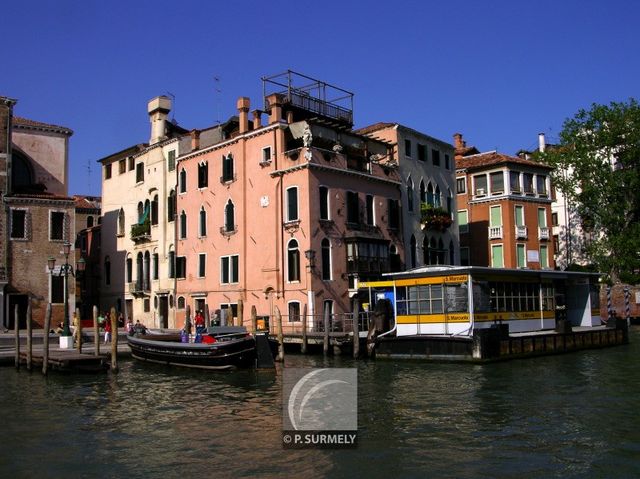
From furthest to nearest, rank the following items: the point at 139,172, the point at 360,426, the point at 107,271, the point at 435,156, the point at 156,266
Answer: the point at 107,271 → the point at 139,172 → the point at 435,156 → the point at 156,266 → the point at 360,426

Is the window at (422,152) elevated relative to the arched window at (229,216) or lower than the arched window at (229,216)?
elevated

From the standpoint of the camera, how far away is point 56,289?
35.4 m

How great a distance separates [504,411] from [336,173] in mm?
18225

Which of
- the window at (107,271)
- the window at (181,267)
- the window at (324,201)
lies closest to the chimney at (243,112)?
the window at (324,201)

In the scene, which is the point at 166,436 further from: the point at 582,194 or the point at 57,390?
the point at 582,194

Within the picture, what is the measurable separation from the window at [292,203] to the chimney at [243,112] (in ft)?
14.9

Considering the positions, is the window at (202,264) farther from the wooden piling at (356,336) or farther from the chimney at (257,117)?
the wooden piling at (356,336)

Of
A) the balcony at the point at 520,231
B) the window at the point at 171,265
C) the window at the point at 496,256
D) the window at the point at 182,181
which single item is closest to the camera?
the window at the point at 182,181

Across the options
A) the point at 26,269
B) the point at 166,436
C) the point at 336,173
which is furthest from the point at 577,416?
the point at 26,269

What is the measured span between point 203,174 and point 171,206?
10.9ft

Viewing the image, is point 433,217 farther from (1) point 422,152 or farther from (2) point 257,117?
(2) point 257,117

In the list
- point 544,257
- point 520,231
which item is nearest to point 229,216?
point 520,231

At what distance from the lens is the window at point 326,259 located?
3078 cm

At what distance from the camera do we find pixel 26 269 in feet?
114
